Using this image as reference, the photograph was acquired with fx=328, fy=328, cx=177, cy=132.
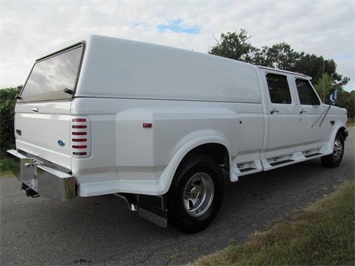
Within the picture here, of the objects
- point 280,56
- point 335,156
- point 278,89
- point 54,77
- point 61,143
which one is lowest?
point 335,156

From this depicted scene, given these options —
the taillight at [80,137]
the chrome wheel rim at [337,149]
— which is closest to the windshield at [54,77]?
the taillight at [80,137]

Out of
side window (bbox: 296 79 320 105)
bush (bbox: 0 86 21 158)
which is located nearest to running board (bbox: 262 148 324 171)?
side window (bbox: 296 79 320 105)

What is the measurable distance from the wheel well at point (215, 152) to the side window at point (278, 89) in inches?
63.5

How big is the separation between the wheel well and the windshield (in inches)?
59.9

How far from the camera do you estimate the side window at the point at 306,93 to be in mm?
6203

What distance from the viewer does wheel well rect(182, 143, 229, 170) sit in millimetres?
3912

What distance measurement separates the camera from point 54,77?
3.94m

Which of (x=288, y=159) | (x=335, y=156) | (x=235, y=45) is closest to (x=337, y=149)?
(x=335, y=156)

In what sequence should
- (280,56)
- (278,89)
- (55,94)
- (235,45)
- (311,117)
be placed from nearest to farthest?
1. (55,94)
2. (278,89)
3. (311,117)
4. (235,45)
5. (280,56)

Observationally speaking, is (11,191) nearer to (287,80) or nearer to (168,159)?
(168,159)

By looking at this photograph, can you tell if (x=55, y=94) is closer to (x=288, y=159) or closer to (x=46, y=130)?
(x=46, y=130)

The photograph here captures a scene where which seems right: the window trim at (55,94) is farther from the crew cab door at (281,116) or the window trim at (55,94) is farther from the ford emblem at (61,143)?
the crew cab door at (281,116)

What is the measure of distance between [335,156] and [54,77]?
6.27 metres

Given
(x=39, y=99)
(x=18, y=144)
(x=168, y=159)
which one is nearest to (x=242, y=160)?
(x=168, y=159)
